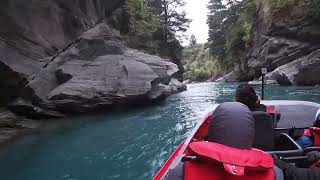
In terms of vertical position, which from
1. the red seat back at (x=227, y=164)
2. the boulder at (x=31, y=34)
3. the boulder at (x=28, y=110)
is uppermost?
the boulder at (x=31, y=34)

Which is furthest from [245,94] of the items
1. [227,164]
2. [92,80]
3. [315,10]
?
[315,10]

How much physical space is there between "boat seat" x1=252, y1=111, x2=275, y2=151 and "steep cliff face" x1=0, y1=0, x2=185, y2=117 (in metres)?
12.0

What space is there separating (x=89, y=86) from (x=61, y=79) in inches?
62.8

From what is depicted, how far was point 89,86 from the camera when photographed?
15.3 m

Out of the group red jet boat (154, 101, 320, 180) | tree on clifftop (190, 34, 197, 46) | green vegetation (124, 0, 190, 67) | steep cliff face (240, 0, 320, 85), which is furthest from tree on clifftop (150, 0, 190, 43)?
tree on clifftop (190, 34, 197, 46)

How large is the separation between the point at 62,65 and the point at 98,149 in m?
8.29

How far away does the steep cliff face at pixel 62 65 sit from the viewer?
47.6 feet

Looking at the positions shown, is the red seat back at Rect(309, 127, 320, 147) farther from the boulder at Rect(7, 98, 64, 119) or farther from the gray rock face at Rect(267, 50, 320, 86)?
the gray rock face at Rect(267, 50, 320, 86)

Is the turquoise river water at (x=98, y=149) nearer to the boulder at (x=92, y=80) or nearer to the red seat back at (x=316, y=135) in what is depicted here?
the boulder at (x=92, y=80)

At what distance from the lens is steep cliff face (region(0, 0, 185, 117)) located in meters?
14.5

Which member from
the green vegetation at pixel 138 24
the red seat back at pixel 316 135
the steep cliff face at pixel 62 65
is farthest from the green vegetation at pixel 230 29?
the red seat back at pixel 316 135

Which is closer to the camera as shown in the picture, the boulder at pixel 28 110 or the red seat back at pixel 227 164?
the red seat back at pixel 227 164

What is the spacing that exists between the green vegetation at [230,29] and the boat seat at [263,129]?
35223 mm

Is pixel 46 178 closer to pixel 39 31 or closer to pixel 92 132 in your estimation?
pixel 92 132
